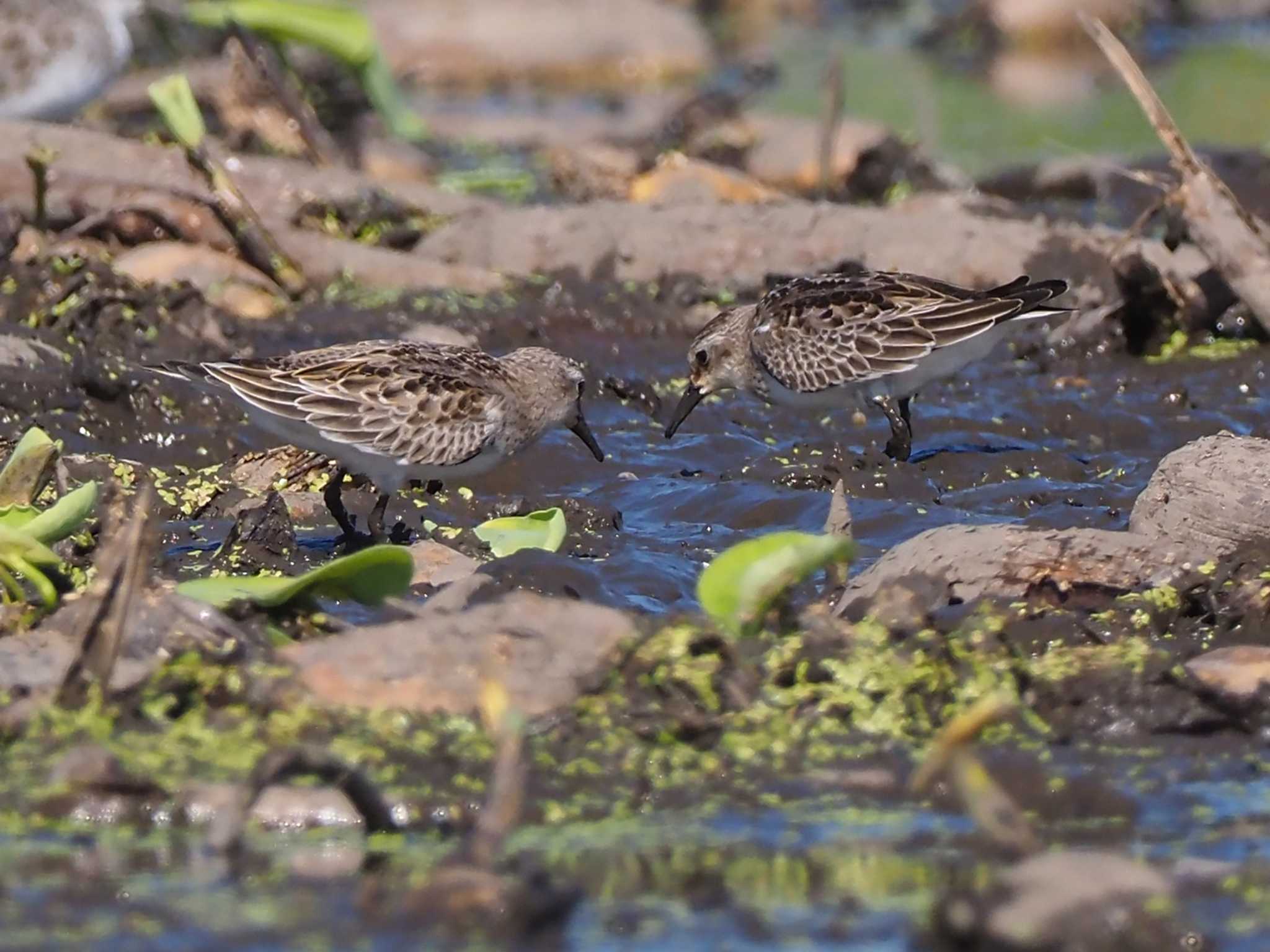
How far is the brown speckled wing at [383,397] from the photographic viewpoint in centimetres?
830

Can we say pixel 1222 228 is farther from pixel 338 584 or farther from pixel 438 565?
pixel 338 584

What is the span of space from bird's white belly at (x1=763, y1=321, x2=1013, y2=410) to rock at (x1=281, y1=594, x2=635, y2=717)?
12.1 feet

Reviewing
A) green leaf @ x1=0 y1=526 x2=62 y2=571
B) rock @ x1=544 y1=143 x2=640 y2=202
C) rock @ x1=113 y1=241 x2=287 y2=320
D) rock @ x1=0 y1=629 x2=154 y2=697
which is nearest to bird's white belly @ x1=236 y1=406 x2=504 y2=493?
green leaf @ x1=0 y1=526 x2=62 y2=571

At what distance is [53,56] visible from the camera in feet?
47.2

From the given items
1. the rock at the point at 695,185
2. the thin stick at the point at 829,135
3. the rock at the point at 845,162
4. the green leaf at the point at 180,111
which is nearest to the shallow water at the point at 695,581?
the green leaf at the point at 180,111

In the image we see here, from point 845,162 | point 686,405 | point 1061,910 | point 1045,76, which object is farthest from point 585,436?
point 1045,76

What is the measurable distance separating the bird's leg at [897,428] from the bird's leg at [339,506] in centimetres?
259

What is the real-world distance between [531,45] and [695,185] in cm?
1249

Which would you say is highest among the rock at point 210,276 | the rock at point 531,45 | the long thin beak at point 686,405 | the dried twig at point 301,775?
the rock at point 531,45

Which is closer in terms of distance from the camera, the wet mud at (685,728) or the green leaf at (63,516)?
the wet mud at (685,728)

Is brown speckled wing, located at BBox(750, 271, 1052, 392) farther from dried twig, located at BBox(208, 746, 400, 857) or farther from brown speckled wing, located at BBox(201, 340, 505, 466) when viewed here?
dried twig, located at BBox(208, 746, 400, 857)

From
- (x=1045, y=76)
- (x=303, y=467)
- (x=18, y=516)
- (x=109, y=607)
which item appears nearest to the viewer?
(x=109, y=607)

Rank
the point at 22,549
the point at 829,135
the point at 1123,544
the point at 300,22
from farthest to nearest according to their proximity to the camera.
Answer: the point at 829,135 → the point at 300,22 → the point at 1123,544 → the point at 22,549

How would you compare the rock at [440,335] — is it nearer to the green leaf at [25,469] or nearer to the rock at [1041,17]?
the green leaf at [25,469]
